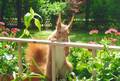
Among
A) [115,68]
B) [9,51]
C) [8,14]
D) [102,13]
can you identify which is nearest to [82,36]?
[102,13]

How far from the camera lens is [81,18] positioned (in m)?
16.0

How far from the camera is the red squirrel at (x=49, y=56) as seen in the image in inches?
153

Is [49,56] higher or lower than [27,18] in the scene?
lower

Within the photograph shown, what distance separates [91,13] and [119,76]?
12363 mm

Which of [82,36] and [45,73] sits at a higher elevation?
[45,73]

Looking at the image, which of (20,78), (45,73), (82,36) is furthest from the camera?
(82,36)

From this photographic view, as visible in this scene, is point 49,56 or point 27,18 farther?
point 49,56

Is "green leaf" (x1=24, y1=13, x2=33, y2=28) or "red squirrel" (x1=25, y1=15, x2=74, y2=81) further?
"red squirrel" (x1=25, y1=15, x2=74, y2=81)

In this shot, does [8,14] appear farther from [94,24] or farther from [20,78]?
[20,78]

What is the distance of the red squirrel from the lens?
3.90 m

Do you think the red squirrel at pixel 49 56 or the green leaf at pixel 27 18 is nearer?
the green leaf at pixel 27 18

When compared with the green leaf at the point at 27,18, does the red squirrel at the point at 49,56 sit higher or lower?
lower

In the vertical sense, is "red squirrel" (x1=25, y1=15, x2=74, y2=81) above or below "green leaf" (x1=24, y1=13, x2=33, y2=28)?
below

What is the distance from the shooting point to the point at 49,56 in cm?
396
